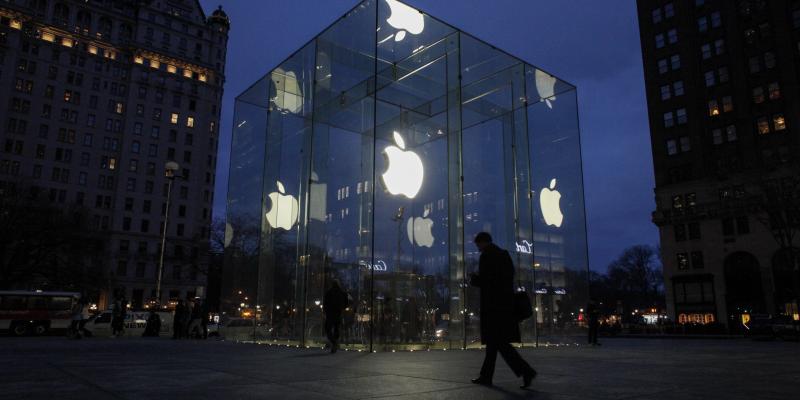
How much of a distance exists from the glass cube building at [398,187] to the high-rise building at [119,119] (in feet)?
187

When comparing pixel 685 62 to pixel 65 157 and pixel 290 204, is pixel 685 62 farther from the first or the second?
pixel 65 157

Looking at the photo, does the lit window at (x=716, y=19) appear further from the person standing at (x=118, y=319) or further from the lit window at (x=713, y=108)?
the person standing at (x=118, y=319)

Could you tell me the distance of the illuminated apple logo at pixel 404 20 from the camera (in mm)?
14164

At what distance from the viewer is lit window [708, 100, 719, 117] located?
50.0m

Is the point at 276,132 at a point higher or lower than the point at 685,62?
lower

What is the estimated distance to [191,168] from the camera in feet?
271

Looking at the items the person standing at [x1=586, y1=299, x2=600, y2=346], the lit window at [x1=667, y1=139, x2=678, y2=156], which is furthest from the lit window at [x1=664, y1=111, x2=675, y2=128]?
the person standing at [x1=586, y1=299, x2=600, y2=346]

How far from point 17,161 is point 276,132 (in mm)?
70396

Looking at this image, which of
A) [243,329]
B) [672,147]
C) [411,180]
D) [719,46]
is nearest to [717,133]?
[672,147]

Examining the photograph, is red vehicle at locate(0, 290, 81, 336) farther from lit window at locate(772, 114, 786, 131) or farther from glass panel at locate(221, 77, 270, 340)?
lit window at locate(772, 114, 786, 131)

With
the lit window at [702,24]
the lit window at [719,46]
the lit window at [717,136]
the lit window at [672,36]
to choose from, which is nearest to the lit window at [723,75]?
the lit window at [719,46]

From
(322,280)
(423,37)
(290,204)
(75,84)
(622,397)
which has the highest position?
(75,84)

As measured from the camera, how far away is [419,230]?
17.4 m

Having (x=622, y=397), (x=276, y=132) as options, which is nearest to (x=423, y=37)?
(x=276, y=132)
